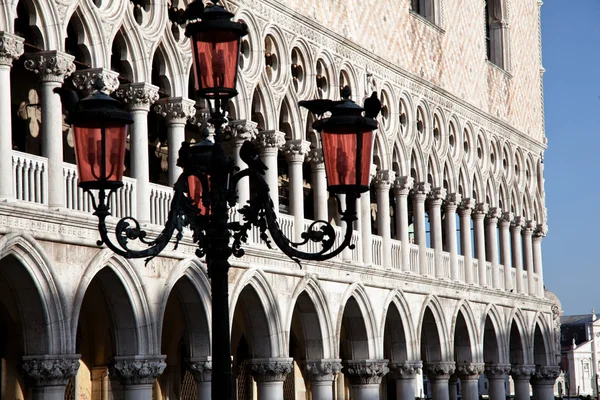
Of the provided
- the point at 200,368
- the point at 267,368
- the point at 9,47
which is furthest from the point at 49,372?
the point at 267,368

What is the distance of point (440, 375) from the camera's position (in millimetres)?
22625

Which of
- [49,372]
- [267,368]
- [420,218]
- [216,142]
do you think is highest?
[420,218]

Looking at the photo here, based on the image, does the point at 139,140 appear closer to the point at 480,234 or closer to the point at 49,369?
the point at 49,369

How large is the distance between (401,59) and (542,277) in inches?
346

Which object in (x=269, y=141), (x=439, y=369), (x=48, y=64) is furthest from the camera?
(x=439, y=369)

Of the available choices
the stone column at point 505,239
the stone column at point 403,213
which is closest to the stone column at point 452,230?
the stone column at point 403,213

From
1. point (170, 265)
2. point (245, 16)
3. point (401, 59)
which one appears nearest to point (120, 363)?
point (170, 265)

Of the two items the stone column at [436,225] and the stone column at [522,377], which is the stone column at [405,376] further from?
the stone column at [522,377]

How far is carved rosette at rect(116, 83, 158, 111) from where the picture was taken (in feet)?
48.2

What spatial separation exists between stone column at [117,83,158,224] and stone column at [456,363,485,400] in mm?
10675

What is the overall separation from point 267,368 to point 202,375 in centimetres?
152

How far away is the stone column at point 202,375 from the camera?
15.9 meters

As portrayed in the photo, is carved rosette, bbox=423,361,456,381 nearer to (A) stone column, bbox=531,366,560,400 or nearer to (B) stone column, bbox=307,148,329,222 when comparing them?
(B) stone column, bbox=307,148,329,222

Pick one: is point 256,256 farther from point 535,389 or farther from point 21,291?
point 535,389
